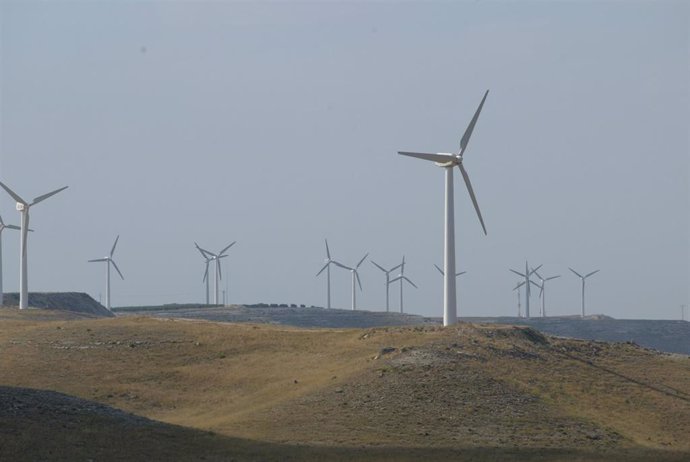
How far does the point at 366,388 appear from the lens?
6838 cm

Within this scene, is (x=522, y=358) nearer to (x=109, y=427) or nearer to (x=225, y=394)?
(x=225, y=394)

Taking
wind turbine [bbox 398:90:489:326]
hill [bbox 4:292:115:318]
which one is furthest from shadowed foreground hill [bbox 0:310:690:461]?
hill [bbox 4:292:115:318]

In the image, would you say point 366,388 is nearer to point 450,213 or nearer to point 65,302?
point 450,213

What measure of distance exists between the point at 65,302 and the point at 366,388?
12657 cm

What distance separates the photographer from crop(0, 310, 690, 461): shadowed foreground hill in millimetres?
58781

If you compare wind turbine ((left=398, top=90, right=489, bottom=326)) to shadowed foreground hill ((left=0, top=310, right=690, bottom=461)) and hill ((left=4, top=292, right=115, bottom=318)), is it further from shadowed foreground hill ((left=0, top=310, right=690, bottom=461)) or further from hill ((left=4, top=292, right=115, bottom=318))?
hill ((left=4, top=292, right=115, bottom=318))

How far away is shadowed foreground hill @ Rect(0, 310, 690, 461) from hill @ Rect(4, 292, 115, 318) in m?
84.1

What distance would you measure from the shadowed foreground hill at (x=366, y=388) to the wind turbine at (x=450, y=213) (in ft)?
7.63

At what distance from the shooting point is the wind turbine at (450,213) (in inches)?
3287

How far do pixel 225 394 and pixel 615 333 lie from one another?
13261cm

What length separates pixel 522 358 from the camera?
78.1m

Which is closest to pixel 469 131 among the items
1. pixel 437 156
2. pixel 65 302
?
pixel 437 156

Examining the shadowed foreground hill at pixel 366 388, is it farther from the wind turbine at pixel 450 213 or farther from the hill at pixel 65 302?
the hill at pixel 65 302

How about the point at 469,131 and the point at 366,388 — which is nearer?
the point at 366,388
